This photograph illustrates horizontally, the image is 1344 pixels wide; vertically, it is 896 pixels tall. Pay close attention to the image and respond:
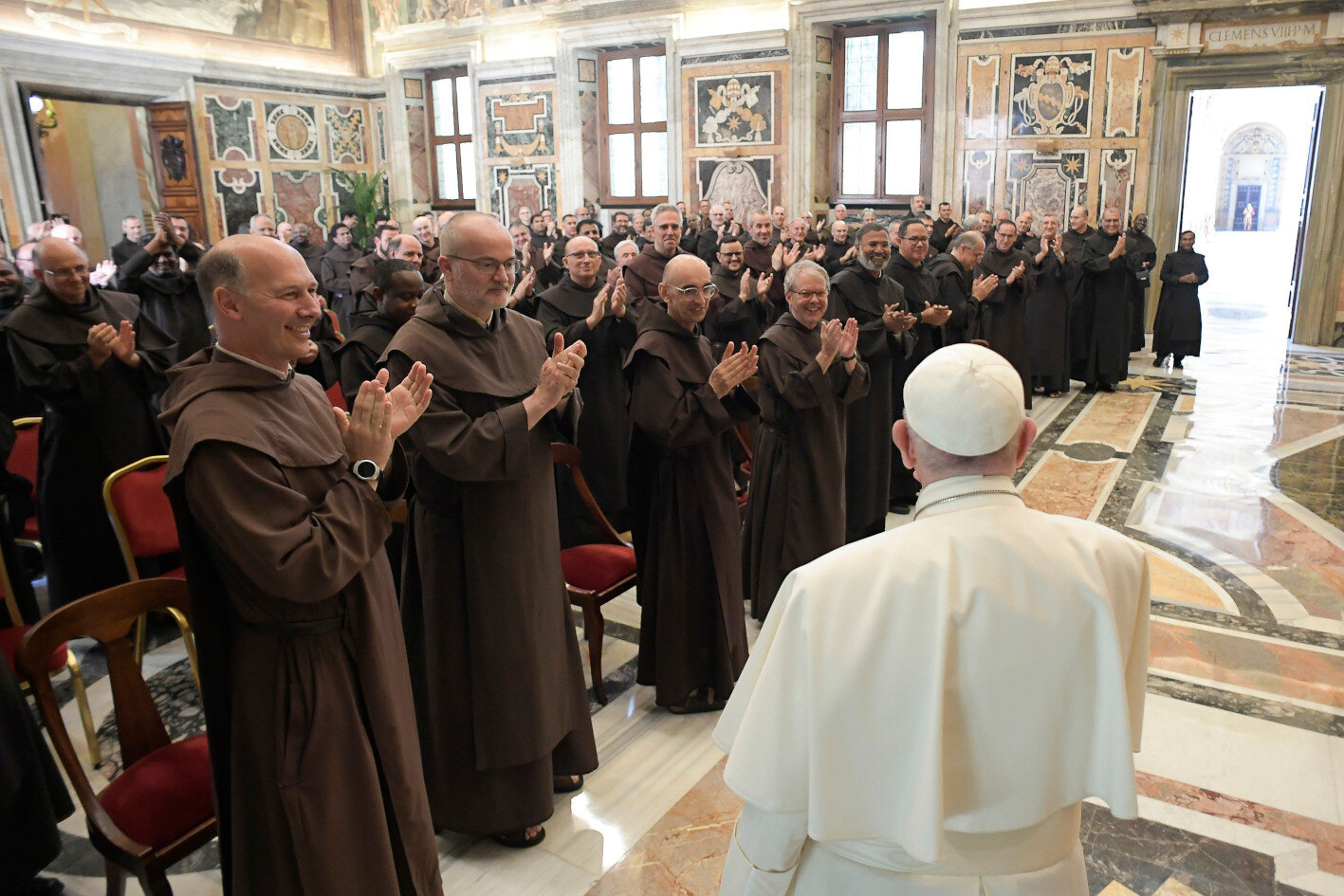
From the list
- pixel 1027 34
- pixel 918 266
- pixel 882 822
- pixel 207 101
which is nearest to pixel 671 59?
pixel 1027 34

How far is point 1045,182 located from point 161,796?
13543mm

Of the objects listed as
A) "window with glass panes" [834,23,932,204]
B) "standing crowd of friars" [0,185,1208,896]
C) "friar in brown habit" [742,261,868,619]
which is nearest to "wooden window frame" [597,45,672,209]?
"window with glass panes" [834,23,932,204]

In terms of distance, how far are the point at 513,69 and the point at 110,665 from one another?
16143mm

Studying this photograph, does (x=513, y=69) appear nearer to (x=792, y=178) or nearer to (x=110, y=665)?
(x=792, y=178)

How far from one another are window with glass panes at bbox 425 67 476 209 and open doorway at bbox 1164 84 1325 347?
1792 cm

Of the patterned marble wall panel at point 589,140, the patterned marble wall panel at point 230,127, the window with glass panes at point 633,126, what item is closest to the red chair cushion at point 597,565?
the window with glass panes at point 633,126

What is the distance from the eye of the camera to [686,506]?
4.09 m

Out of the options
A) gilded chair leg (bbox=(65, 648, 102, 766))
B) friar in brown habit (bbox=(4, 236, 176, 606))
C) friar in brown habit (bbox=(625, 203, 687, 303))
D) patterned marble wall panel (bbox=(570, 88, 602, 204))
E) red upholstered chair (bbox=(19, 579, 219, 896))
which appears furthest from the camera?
patterned marble wall panel (bbox=(570, 88, 602, 204))

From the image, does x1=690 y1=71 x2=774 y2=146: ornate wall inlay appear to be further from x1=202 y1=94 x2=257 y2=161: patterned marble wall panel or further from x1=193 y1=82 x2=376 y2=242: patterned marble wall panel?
x1=202 y1=94 x2=257 y2=161: patterned marble wall panel

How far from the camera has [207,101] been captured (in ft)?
51.7

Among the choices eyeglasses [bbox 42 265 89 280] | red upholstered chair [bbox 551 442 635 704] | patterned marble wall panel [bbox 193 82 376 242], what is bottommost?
red upholstered chair [bbox 551 442 635 704]

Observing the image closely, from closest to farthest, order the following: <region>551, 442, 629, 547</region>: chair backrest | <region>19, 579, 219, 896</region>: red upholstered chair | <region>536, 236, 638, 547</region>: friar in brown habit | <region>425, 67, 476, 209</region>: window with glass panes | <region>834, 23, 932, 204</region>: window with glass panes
A: <region>19, 579, 219, 896</region>: red upholstered chair < <region>551, 442, 629, 547</region>: chair backrest < <region>536, 236, 638, 547</region>: friar in brown habit < <region>834, 23, 932, 204</region>: window with glass panes < <region>425, 67, 476, 209</region>: window with glass panes

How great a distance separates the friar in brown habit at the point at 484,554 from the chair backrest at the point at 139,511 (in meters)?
1.39

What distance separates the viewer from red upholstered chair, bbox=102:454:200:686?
385 centimetres
